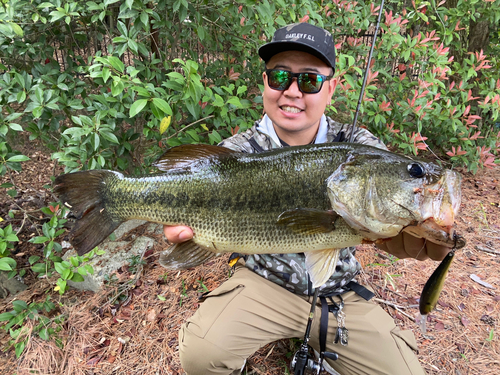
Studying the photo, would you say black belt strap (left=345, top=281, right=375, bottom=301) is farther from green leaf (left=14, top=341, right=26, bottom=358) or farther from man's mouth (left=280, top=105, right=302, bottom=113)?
green leaf (left=14, top=341, right=26, bottom=358)

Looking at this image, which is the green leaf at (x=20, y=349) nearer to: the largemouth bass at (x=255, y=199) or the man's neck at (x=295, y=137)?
the largemouth bass at (x=255, y=199)

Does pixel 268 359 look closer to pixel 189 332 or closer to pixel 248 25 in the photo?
pixel 189 332

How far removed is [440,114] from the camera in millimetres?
3984

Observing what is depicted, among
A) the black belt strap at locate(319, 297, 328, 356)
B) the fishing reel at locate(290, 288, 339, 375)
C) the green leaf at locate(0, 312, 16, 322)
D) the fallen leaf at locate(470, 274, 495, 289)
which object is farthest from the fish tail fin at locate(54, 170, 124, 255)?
the fallen leaf at locate(470, 274, 495, 289)

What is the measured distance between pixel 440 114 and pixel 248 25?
3.00 metres

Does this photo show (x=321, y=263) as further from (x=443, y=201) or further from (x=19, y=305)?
(x=19, y=305)

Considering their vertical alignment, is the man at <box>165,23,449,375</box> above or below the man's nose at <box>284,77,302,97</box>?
below

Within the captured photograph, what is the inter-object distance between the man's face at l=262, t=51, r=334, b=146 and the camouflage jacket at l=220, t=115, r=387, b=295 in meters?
0.21

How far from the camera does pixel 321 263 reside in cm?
182

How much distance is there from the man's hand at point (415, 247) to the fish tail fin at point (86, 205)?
1864 millimetres

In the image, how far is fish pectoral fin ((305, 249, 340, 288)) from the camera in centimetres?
179

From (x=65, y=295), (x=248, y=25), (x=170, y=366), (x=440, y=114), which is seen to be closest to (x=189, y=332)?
(x=170, y=366)

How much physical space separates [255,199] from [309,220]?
35 centimetres

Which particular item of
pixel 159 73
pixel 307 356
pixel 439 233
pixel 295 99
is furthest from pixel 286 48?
pixel 307 356
